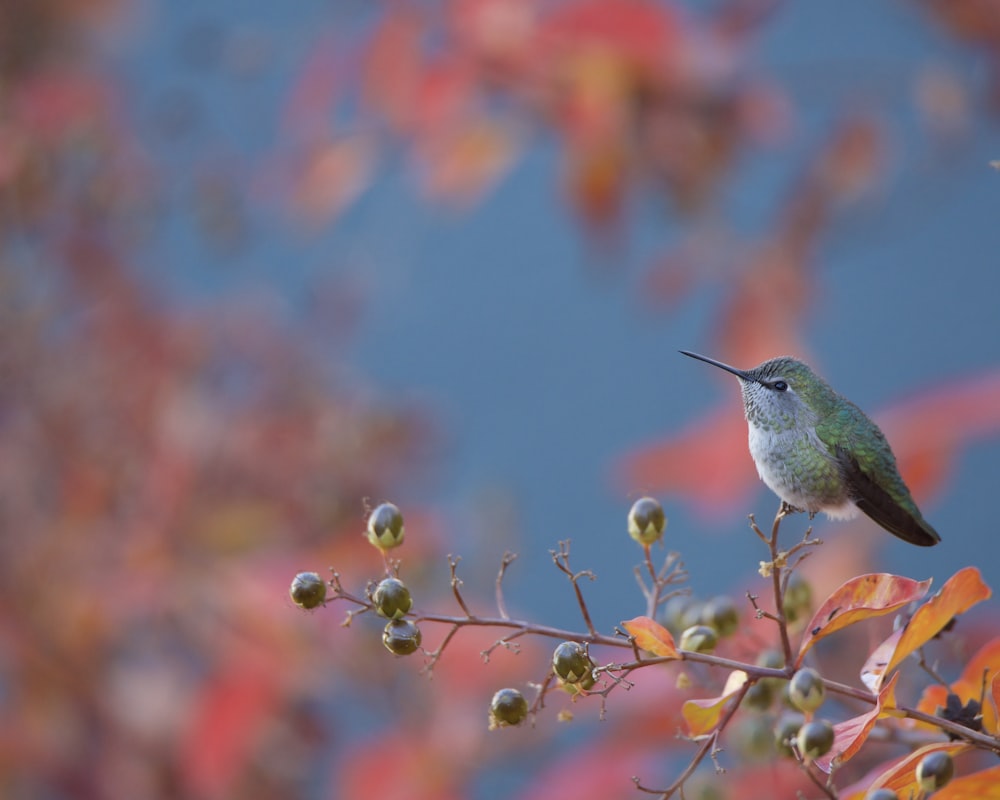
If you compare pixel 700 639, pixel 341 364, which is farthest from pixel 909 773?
pixel 341 364

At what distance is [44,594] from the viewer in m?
1.52

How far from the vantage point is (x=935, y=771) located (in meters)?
0.41

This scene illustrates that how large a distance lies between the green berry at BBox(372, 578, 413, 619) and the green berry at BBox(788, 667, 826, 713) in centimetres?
15

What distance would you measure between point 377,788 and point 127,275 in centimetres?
99

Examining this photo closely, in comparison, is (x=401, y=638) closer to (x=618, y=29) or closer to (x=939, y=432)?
(x=939, y=432)

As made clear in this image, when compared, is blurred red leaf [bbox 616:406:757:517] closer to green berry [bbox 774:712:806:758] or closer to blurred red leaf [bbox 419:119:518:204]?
blurred red leaf [bbox 419:119:518:204]

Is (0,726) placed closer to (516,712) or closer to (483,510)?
(483,510)

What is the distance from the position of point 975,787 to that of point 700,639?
0.40 feet

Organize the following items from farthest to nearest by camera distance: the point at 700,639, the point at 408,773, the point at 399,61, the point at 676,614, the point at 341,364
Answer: the point at 341,364
the point at 399,61
the point at 408,773
the point at 676,614
the point at 700,639

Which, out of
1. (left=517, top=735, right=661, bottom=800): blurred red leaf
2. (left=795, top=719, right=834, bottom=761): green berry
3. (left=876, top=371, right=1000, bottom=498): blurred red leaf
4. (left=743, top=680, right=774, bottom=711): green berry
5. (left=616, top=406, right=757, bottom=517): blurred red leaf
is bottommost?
(left=795, top=719, right=834, bottom=761): green berry

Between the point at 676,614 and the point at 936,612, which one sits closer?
the point at 936,612

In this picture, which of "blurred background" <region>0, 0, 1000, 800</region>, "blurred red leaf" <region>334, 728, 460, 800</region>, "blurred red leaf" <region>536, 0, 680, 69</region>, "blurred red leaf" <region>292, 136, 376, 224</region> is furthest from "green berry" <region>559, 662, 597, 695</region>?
"blurred red leaf" <region>292, 136, 376, 224</region>

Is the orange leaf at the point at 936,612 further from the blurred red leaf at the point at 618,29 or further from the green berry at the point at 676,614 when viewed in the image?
the blurred red leaf at the point at 618,29

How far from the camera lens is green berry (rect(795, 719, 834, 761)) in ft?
1.33
